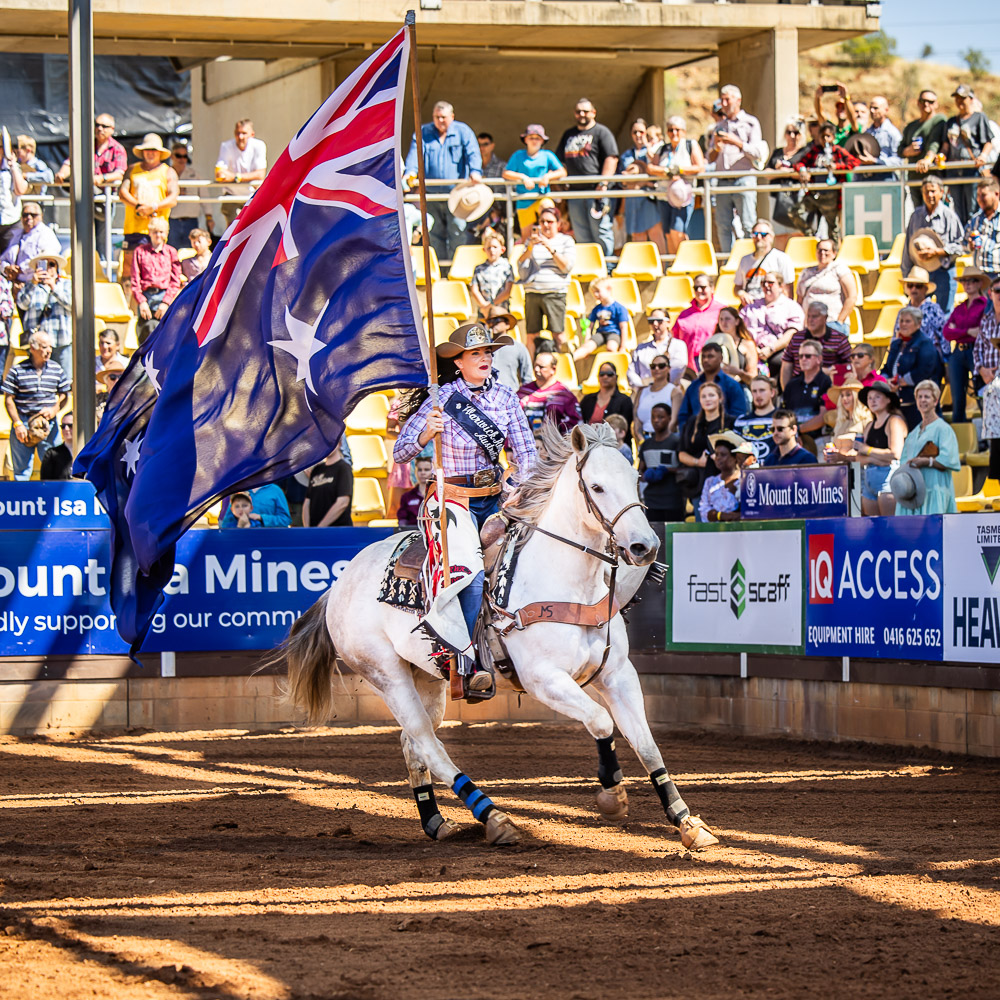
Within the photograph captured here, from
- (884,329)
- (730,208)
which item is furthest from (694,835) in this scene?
(730,208)

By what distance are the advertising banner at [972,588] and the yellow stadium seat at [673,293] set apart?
9602mm

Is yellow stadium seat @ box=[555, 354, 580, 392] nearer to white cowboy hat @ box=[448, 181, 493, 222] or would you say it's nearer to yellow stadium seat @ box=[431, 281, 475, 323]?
yellow stadium seat @ box=[431, 281, 475, 323]

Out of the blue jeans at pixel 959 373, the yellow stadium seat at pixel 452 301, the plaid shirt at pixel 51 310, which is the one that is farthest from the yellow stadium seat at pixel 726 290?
the plaid shirt at pixel 51 310

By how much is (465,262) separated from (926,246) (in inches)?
254

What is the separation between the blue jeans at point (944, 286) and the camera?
18031 millimetres

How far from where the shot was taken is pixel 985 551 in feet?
36.2

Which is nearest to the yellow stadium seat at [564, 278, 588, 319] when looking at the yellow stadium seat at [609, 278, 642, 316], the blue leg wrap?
the yellow stadium seat at [609, 278, 642, 316]

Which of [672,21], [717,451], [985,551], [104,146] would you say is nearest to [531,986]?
[985,551]

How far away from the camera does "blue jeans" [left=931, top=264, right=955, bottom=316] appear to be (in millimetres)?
18031

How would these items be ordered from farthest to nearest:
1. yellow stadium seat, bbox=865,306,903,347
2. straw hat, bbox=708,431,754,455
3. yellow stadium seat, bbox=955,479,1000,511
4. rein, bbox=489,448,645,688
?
1. yellow stadium seat, bbox=865,306,903,347
2. yellow stadium seat, bbox=955,479,1000,511
3. straw hat, bbox=708,431,754,455
4. rein, bbox=489,448,645,688

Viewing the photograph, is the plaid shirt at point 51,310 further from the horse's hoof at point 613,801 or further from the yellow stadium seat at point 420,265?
the horse's hoof at point 613,801

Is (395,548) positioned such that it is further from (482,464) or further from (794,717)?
(794,717)

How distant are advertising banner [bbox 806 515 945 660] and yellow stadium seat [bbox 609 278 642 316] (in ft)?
28.3

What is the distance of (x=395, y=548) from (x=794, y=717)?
521 centimetres
